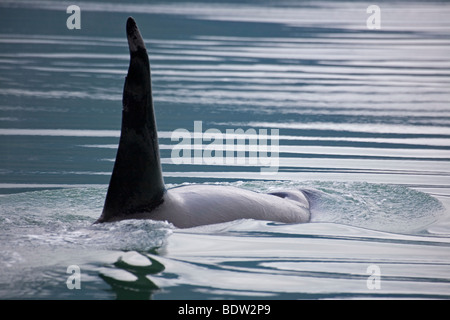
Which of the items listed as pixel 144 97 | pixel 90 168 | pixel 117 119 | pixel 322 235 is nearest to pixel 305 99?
pixel 117 119

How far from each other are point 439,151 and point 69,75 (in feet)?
31.0

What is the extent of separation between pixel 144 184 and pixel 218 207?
3.38ft

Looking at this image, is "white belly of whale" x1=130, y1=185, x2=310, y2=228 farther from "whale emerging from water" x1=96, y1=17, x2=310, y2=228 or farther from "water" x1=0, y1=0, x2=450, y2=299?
"water" x1=0, y1=0, x2=450, y2=299

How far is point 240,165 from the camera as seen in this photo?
13.2m

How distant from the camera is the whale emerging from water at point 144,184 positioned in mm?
7500

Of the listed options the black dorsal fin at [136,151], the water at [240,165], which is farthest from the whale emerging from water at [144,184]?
the water at [240,165]

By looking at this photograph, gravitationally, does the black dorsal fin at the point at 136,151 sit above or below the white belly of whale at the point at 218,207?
above

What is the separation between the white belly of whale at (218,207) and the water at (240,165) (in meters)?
0.11

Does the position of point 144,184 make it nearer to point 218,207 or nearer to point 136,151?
point 136,151

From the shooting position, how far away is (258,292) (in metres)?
7.07

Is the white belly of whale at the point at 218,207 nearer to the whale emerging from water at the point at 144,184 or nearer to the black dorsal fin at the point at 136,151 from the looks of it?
the whale emerging from water at the point at 144,184

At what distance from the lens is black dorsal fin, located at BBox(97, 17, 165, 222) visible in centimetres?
747

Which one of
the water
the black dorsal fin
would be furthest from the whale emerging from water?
the water
